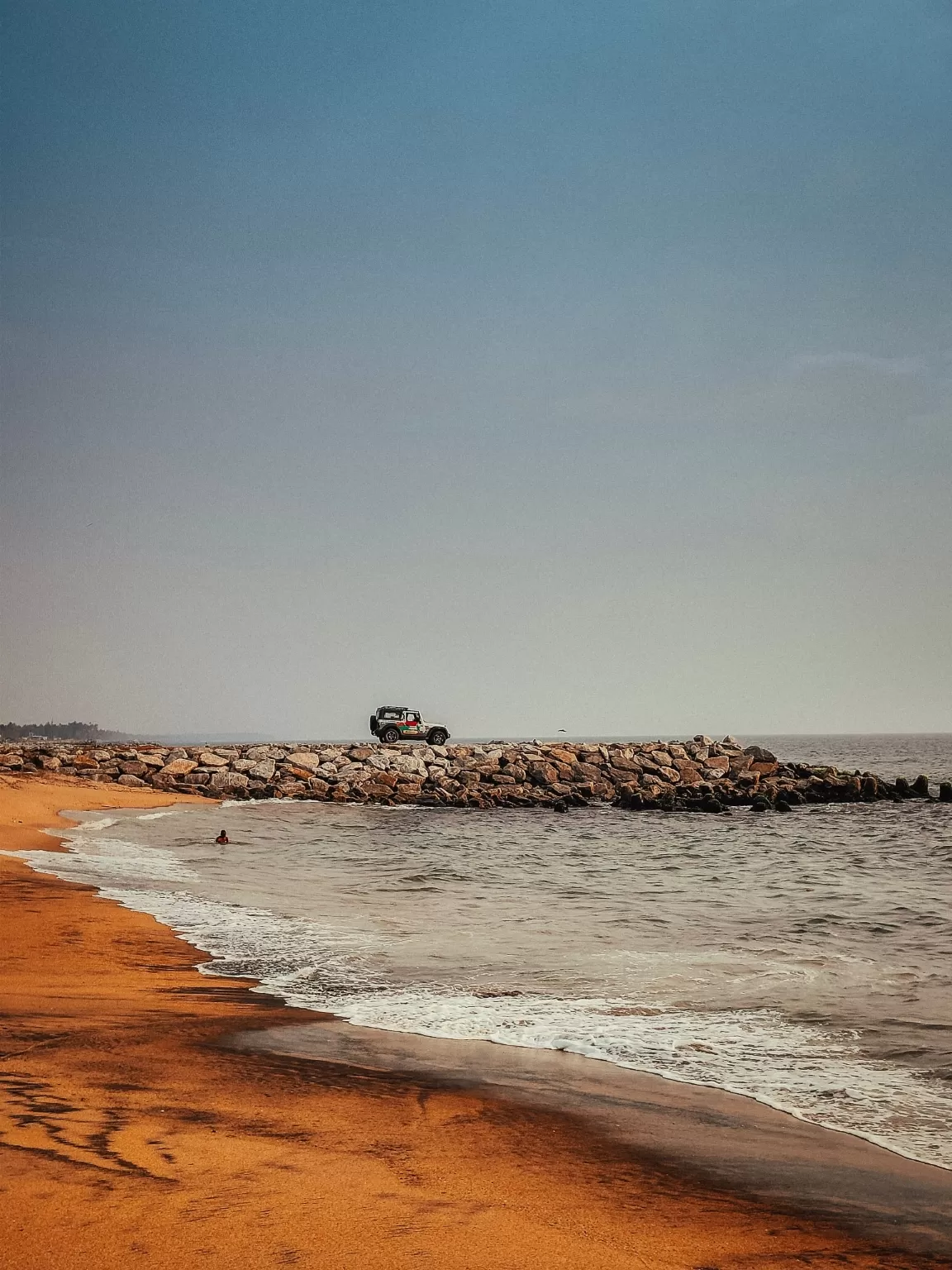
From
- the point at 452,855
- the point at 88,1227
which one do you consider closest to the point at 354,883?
the point at 452,855

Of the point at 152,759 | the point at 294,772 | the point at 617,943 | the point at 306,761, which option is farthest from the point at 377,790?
the point at 617,943

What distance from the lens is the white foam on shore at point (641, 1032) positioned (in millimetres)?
5562

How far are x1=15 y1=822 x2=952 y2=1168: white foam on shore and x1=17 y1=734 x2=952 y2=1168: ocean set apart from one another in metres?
0.02

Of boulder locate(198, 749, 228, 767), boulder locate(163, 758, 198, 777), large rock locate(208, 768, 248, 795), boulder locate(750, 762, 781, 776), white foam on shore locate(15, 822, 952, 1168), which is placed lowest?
large rock locate(208, 768, 248, 795)

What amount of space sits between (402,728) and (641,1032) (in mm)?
44840

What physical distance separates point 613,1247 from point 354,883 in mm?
13044

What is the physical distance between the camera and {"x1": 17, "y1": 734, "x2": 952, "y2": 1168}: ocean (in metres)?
6.53

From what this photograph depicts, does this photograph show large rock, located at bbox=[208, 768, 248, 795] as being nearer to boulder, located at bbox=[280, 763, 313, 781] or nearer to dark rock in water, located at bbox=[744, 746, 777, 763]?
boulder, located at bbox=[280, 763, 313, 781]

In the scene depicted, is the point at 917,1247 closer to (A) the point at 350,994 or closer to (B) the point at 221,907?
(A) the point at 350,994

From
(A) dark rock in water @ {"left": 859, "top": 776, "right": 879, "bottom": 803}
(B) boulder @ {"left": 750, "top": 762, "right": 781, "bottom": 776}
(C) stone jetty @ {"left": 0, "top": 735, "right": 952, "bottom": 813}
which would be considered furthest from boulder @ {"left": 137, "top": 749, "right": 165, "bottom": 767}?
(A) dark rock in water @ {"left": 859, "top": 776, "right": 879, "bottom": 803}

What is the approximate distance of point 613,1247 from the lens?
3578 mm

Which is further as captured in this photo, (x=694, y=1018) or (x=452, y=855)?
(x=452, y=855)

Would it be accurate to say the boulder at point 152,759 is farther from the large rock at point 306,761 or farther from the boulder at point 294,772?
the large rock at point 306,761

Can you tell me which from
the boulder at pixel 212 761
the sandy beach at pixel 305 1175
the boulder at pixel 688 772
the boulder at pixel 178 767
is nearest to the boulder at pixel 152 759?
the boulder at pixel 178 767
